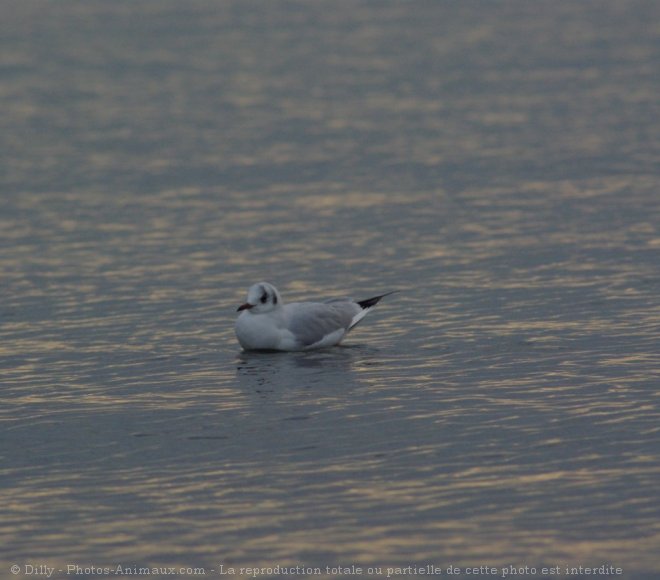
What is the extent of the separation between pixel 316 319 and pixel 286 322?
1.58ft

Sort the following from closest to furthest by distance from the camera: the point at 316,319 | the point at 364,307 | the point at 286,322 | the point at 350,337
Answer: the point at 286,322, the point at 316,319, the point at 364,307, the point at 350,337

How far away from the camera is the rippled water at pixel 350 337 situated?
15648mm

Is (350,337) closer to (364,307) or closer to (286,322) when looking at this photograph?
(364,307)

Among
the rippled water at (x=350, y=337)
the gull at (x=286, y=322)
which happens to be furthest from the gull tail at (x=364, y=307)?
the rippled water at (x=350, y=337)

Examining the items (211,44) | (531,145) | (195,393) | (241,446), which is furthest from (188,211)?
(211,44)

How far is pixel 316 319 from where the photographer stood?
23.9m

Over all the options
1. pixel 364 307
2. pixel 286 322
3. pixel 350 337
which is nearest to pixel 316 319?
pixel 286 322

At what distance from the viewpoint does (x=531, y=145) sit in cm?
4444

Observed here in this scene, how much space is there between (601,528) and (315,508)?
9.43 feet

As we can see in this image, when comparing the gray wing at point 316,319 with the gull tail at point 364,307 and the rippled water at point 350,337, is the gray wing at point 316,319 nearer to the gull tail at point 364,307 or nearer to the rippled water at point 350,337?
the gull tail at point 364,307

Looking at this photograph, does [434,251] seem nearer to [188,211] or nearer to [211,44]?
[188,211]

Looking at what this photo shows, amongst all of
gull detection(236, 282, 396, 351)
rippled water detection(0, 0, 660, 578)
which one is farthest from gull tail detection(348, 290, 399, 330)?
rippled water detection(0, 0, 660, 578)

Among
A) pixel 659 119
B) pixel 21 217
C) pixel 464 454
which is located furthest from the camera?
pixel 659 119

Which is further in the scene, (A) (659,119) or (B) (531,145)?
(A) (659,119)
